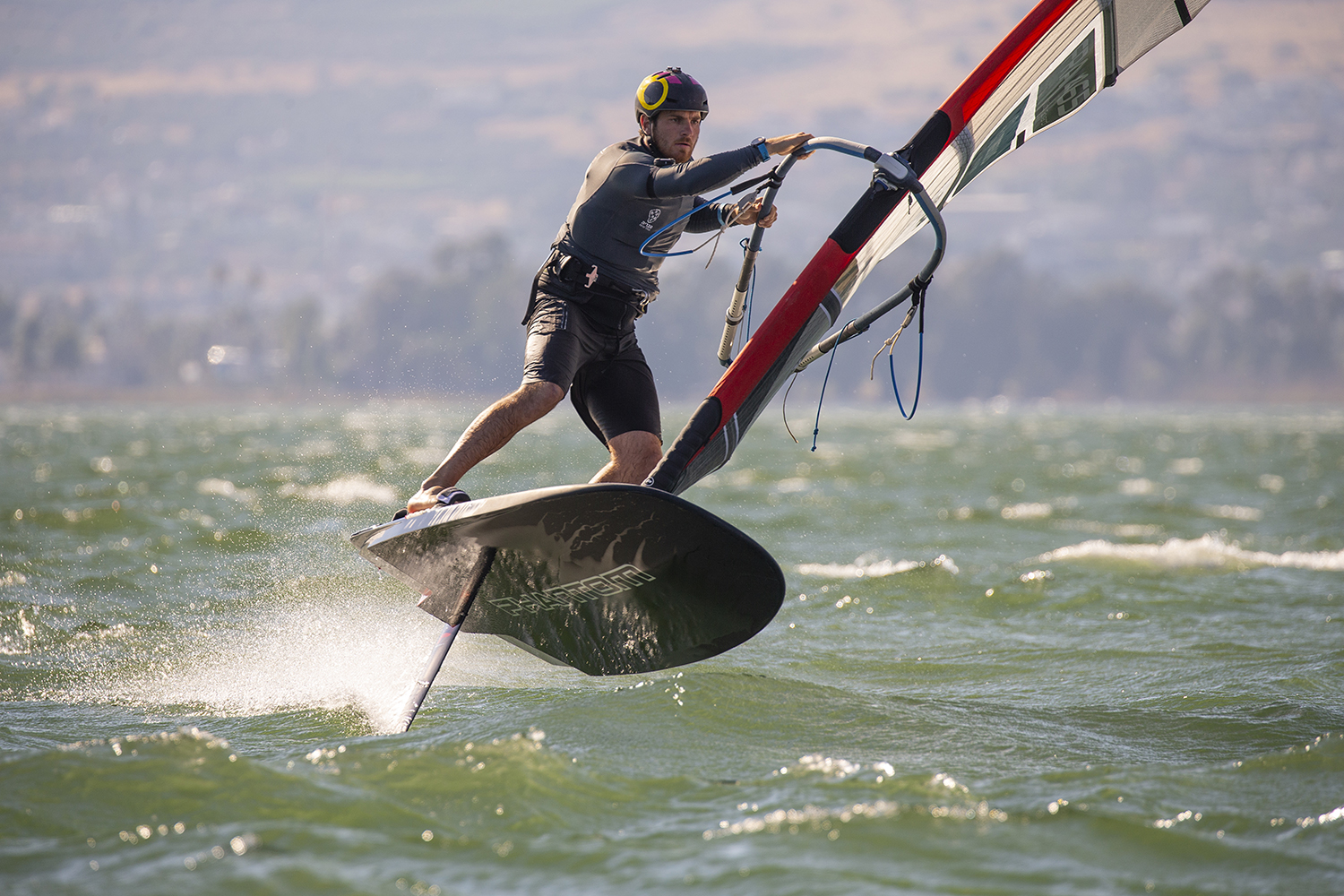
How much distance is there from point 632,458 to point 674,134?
1657mm

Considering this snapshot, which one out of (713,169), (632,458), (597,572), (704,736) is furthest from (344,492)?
(713,169)

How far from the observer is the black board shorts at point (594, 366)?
6117 mm

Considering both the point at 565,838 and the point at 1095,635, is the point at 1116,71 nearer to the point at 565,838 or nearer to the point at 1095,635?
the point at 1095,635

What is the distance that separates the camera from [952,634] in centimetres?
848

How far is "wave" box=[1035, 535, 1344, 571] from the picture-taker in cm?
1204

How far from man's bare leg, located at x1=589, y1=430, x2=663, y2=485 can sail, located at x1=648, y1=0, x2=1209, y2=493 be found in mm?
284

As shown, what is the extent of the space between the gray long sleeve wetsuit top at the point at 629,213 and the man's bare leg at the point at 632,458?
2.62ft

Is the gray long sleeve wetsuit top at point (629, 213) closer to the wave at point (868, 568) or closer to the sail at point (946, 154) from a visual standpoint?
the sail at point (946, 154)

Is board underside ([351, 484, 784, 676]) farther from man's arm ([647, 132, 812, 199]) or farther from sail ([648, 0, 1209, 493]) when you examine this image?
man's arm ([647, 132, 812, 199])

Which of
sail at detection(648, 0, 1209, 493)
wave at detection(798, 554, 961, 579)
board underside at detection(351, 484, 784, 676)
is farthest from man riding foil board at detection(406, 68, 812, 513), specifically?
wave at detection(798, 554, 961, 579)

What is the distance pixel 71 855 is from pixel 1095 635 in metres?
6.75

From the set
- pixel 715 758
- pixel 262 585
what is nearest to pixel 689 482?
pixel 715 758

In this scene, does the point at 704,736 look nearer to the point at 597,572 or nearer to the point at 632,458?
the point at 597,572

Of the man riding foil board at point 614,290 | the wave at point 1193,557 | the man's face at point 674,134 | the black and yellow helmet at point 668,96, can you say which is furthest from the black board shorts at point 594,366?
the wave at point 1193,557
